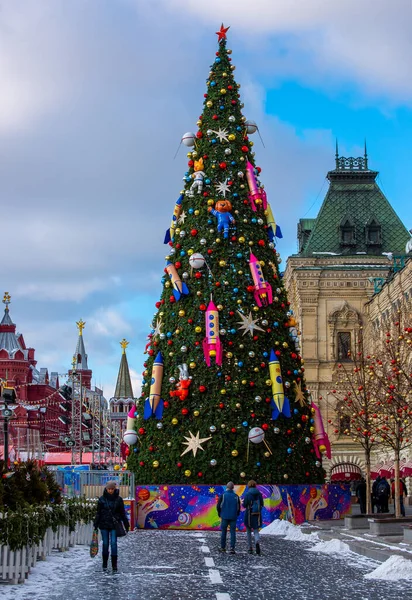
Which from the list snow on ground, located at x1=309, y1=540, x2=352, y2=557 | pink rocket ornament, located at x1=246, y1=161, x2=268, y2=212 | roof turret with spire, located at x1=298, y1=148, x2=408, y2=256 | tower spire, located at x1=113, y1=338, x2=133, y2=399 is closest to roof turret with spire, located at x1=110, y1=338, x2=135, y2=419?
tower spire, located at x1=113, y1=338, x2=133, y2=399

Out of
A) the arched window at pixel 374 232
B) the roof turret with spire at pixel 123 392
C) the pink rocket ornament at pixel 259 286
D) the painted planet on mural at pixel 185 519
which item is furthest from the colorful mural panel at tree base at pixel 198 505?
the roof turret with spire at pixel 123 392

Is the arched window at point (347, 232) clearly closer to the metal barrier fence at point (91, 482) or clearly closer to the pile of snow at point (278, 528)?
the metal barrier fence at point (91, 482)

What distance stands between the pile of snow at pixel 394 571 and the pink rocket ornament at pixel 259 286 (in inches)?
554

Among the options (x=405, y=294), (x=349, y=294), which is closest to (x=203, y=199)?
(x=405, y=294)

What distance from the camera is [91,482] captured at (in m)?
27.9

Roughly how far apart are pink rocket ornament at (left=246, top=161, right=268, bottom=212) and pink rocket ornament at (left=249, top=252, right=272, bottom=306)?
6.45 ft

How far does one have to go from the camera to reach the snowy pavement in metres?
13.3

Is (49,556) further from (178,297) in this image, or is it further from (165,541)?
(178,297)

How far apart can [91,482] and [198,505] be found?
3059 millimetres

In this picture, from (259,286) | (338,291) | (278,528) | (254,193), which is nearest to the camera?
(278,528)

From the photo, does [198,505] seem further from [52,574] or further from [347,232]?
[347,232]

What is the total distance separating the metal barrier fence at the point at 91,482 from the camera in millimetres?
25766

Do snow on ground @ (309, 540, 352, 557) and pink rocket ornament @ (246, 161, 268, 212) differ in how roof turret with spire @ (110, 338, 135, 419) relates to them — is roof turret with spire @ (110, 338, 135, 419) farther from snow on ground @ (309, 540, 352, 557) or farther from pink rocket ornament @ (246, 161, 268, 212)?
snow on ground @ (309, 540, 352, 557)

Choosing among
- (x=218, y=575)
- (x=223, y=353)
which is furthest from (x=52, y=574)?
(x=223, y=353)
